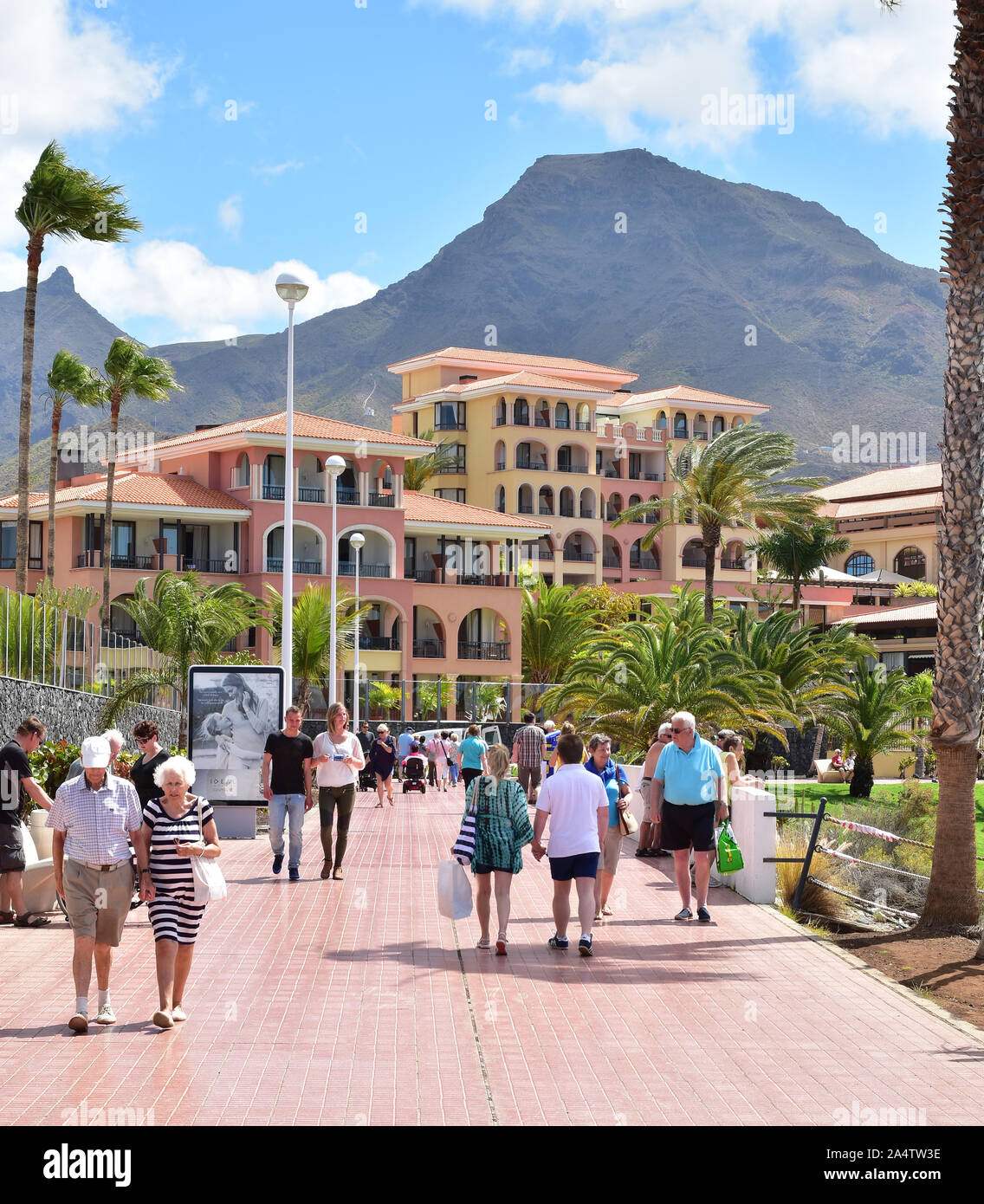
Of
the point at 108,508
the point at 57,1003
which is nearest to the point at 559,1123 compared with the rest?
Result: the point at 57,1003

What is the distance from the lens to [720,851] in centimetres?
1479

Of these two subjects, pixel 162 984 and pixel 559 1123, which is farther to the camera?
pixel 162 984

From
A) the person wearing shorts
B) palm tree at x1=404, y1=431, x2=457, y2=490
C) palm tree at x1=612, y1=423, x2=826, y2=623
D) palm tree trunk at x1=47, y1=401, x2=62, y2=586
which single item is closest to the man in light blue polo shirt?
the person wearing shorts

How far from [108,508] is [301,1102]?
4787 centimetres

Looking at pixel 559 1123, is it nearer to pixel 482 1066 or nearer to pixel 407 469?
pixel 482 1066

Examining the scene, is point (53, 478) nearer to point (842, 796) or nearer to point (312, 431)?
point (312, 431)

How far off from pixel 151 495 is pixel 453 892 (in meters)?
50.7

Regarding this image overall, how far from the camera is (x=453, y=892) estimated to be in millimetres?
11539

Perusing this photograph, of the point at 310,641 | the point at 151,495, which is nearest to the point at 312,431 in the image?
the point at 151,495

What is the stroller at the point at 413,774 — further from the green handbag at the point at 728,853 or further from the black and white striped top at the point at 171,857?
the black and white striped top at the point at 171,857

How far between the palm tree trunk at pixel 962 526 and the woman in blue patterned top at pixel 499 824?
471 cm

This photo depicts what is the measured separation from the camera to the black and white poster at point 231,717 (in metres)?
21.2

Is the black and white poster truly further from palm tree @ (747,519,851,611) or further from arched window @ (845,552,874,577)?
arched window @ (845,552,874,577)
